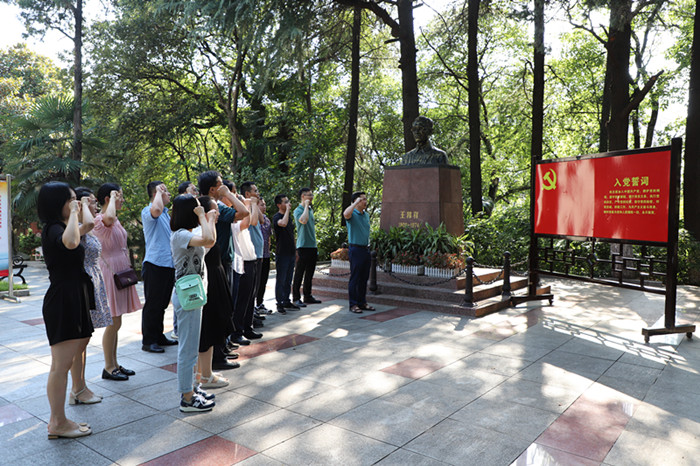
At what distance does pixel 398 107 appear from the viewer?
94.8ft

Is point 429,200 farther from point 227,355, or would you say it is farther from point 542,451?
point 542,451

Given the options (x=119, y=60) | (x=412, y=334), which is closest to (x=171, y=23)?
(x=119, y=60)

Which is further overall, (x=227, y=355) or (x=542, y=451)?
(x=227, y=355)

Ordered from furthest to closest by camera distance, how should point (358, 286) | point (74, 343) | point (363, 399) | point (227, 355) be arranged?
1. point (358, 286)
2. point (227, 355)
3. point (363, 399)
4. point (74, 343)

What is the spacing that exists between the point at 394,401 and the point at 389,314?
3936 millimetres

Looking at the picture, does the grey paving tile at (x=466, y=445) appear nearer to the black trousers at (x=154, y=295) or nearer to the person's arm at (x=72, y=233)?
the person's arm at (x=72, y=233)

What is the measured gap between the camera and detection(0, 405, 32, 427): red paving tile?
3856mm

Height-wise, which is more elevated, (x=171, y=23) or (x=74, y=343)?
(x=171, y=23)

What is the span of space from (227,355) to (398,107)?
25252 millimetres

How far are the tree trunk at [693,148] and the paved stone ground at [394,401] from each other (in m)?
7.93

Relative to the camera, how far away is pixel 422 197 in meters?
10.6

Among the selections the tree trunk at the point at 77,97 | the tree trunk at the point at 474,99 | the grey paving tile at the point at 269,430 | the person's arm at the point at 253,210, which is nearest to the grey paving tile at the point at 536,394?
the grey paving tile at the point at 269,430

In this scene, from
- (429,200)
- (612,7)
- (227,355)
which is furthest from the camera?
(612,7)

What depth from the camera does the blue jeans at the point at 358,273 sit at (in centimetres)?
823
